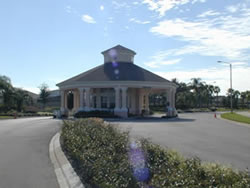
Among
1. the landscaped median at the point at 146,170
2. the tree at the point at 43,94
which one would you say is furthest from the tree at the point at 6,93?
the landscaped median at the point at 146,170

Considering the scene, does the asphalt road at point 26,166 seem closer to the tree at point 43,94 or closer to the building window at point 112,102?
the building window at point 112,102

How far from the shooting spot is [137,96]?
130 ft

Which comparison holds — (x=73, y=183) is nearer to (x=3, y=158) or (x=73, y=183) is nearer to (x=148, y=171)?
(x=148, y=171)

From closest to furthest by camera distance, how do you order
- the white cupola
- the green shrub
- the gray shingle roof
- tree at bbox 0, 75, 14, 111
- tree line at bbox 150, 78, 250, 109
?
the green shrub, the gray shingle roof, the white cupola, tree at bbox 0, 75, 14, 111, tree line at bbox 150, 78, 250, 109

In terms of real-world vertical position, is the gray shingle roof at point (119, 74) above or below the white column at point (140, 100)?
above

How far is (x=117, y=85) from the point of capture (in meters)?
33.5

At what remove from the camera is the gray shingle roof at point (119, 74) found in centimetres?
3459

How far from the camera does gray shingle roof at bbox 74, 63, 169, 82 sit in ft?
113

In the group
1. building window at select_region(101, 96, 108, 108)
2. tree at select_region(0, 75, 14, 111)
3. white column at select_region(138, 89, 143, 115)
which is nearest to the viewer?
building window at select_region(101, 96, 108, 108)

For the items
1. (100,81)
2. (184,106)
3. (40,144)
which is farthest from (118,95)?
(184,106)

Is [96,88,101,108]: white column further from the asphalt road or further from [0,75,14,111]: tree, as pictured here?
[0,75,14,111]: tree

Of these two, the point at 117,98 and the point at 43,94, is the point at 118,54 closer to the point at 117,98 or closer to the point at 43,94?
the point at 117,98

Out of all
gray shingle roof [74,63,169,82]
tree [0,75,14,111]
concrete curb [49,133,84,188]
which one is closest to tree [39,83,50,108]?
tree [0,75,14,111]

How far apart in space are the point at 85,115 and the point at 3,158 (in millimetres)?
22605
